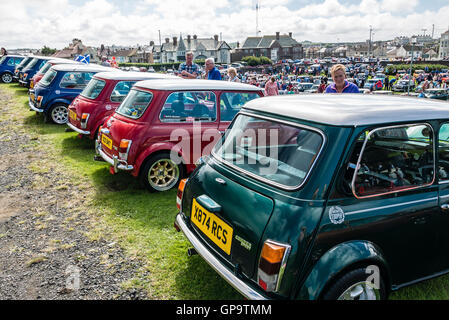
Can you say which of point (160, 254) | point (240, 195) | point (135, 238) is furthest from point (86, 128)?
point (240, 195)

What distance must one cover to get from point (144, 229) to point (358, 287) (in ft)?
9.75

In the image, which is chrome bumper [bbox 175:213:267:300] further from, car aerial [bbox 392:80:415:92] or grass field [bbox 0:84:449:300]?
car aerial [bbox 392:80:415:92]

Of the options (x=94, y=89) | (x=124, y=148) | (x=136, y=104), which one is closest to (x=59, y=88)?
(x=94, y=89)

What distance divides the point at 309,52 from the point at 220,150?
201 m

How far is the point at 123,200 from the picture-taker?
5.58 meters

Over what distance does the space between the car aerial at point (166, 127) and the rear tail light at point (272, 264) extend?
11.7ft

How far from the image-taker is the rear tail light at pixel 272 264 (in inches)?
91.9

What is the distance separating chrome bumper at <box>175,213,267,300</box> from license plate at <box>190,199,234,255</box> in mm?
113

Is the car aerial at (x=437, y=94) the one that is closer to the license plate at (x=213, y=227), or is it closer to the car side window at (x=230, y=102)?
the car side window at (x=230, y=102)

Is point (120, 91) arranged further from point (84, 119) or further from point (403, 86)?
point (403, 86)

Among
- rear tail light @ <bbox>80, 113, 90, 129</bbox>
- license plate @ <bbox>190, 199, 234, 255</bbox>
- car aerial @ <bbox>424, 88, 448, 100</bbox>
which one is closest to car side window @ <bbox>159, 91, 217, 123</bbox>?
license plate @ <bbox>190, 199, 234, 255</bbox>

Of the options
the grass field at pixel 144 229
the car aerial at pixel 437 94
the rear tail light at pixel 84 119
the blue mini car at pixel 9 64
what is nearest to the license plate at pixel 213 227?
the grass field at pixel 144 229

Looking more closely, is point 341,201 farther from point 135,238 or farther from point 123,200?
point 123,200

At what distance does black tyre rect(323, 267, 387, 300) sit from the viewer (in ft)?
7.91
